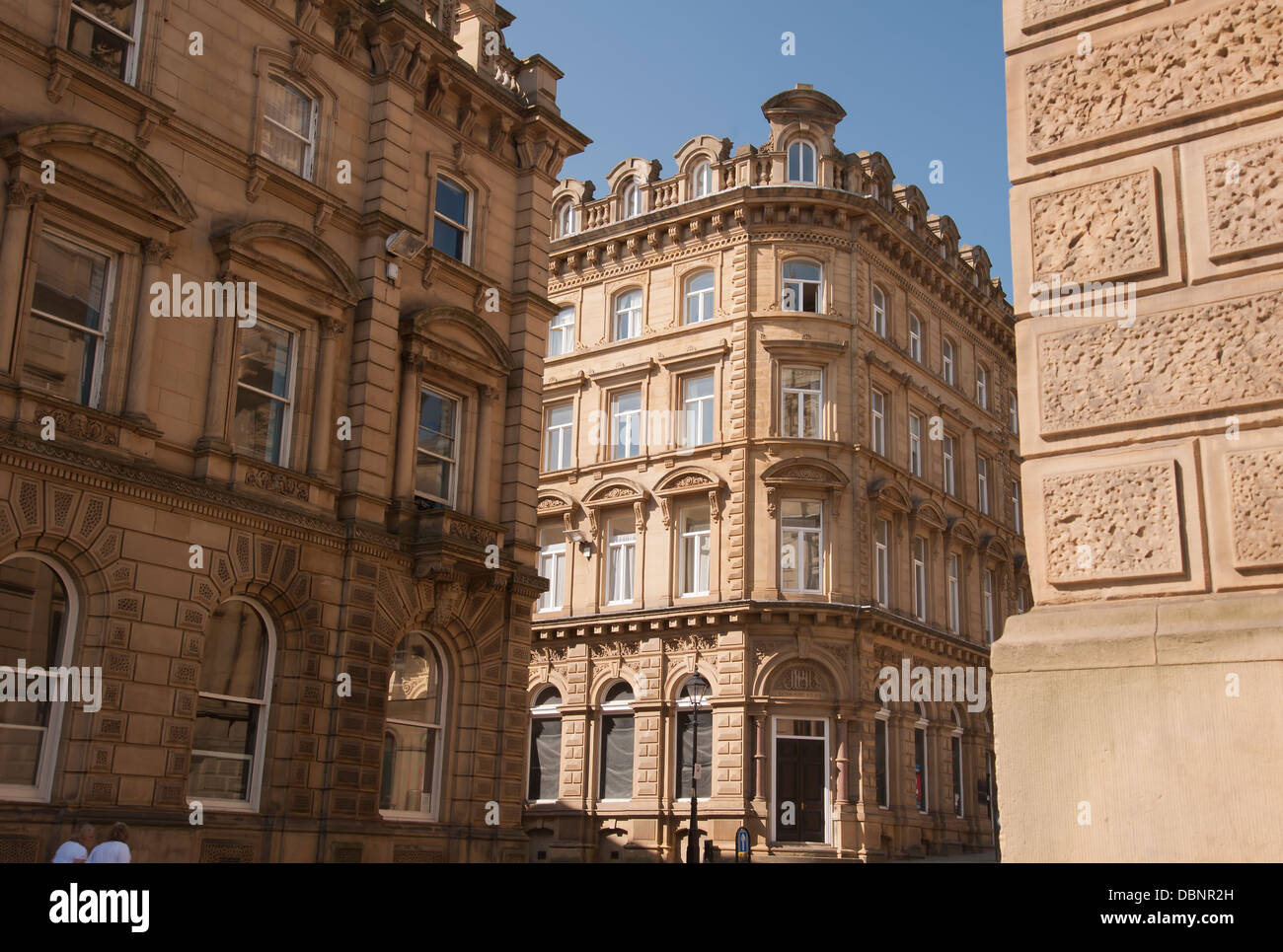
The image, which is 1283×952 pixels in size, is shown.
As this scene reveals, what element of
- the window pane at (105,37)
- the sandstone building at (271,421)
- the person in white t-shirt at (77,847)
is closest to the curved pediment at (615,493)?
the sandstone building at (271,421)

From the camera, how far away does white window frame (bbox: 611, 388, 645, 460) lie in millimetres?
43500

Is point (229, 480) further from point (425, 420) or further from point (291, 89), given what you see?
point (291, 89)

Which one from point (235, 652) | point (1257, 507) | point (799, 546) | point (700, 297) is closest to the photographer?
point (1257, 507)

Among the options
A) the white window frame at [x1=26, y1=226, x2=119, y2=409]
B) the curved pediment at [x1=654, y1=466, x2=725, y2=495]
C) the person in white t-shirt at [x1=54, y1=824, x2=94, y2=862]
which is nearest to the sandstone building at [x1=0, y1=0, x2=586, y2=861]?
the white window frame at [x1=26, y1=226, x2=119, y2=409]

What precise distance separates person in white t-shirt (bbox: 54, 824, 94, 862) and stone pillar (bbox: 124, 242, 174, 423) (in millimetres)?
6122

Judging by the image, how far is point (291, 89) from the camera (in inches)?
882

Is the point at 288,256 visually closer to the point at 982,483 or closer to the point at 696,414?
the point at 696,414

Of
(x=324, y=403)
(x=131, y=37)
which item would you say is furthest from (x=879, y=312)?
(x=131, y=37)

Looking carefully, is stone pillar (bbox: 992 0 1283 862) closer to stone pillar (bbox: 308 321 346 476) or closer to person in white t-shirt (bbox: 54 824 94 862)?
person in white t-shirt (bbox: 54 824 94 862)

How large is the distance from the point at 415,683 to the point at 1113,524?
1838 cm

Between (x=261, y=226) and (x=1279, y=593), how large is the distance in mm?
18009

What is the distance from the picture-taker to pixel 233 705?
1969 cm

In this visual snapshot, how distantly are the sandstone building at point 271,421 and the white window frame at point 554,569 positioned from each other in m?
18.2

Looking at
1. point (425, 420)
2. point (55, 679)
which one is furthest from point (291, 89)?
point (55, 679)
